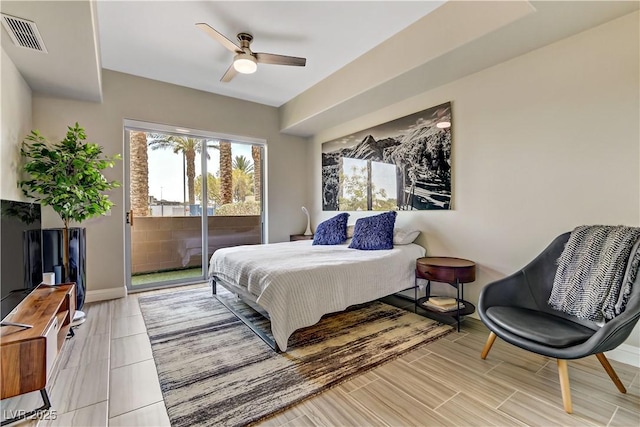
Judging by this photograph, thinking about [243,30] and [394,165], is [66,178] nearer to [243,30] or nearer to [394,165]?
[243,30]

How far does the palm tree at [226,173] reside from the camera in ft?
15.3

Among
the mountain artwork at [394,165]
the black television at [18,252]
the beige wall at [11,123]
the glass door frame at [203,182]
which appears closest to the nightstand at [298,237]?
the glass door frame at [203,182]

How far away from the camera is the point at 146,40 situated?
9.84 feet

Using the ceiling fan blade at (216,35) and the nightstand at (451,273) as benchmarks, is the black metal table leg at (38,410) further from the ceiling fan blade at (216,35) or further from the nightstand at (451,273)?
the nightstand at (451,273)

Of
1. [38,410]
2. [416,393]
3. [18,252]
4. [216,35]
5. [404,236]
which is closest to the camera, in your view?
[38,410]

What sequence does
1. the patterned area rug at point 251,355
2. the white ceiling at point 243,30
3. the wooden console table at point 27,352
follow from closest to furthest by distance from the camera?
the wooden console table at point 27,352 < the patterned area rug at point 251,355 < the white ceiling at point 243,30

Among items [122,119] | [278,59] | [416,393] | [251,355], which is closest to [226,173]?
[122,119]

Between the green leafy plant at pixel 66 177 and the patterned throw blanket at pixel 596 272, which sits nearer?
the patterned throw blanket at pixel 596 272

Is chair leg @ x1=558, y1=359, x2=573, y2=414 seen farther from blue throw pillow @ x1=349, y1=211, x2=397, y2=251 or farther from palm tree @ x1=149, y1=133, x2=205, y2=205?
palm tree @ x1=149, y1=133, x2=205, y2=205

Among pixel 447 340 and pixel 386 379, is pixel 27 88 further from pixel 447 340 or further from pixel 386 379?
pixel 447 340

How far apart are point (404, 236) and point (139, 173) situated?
3.68 meters

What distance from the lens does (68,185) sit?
2809mm

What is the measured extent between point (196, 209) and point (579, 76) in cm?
464

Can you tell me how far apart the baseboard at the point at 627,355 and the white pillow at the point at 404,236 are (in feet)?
5.98
